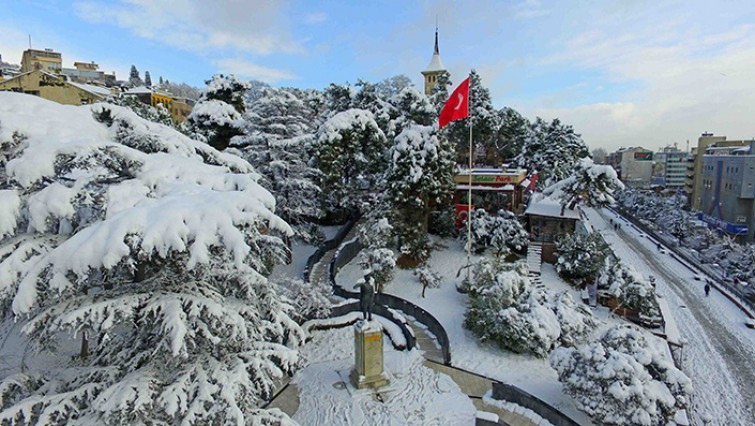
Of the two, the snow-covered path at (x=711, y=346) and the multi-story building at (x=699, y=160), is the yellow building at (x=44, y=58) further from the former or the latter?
the multi-story building at (x=699, y=160)

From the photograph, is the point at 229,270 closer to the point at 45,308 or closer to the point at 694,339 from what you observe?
the point at 45,308

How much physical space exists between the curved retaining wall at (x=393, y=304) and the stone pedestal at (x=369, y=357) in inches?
107

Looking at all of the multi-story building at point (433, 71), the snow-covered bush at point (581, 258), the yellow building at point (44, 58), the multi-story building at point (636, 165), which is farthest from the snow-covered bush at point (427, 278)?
the multi-story building at point (636, 165)

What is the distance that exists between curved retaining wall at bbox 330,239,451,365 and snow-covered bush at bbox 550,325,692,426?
4.30 meters

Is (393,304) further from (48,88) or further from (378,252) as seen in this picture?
(48,88)

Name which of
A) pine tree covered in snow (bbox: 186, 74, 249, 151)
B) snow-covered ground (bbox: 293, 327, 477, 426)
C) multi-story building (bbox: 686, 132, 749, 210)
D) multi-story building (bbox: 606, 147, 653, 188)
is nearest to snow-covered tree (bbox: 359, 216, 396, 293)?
snow-covered ground (bbox: 293, 327, 477, 426)

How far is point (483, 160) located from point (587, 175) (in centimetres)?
2646

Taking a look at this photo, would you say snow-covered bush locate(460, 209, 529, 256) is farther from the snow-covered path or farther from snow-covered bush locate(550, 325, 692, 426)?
snow-covered bush locate(550, 325, 692, 426)

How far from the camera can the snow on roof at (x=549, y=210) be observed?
86.6 feet

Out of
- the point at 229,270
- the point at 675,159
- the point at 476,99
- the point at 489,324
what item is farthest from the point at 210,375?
the point at 675,159

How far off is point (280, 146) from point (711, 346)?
26257 millimetres

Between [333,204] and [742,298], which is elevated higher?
[333,204]

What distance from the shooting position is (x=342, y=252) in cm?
2394

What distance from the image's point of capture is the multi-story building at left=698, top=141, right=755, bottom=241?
5288 centimetres
